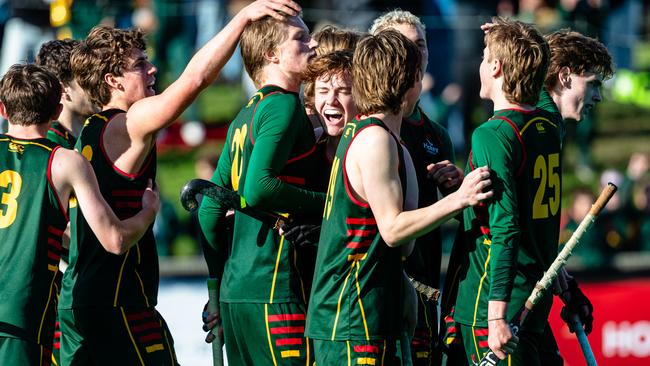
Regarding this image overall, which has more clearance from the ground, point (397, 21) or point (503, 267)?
point (397, 21)

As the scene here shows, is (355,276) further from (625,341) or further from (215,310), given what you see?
(625,341)

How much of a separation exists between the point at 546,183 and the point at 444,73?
8499 millimetres

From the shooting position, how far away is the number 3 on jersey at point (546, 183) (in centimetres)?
526

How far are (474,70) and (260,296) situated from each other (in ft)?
28.3


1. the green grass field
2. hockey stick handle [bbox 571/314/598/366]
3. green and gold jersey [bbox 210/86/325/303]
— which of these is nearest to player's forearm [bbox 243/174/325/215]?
green and gold jersey [bbox 210/86/325/303]

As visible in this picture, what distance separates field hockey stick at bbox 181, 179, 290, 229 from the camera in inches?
222

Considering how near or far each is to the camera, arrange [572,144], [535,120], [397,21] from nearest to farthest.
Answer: [535,120] → [397,21] → [572,144]

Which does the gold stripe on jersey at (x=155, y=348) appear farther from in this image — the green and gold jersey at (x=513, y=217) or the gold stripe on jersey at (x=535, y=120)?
the gold stripe on jersey at (x=535, y=120)

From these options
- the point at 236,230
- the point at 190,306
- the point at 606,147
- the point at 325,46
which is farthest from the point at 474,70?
the point at 236,230

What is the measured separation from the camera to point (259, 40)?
19.0 feet

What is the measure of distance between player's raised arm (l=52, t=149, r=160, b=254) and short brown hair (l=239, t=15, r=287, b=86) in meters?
1.00

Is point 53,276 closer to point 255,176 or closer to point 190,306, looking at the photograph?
point 255,176

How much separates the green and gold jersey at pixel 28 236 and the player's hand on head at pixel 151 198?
1.35ft

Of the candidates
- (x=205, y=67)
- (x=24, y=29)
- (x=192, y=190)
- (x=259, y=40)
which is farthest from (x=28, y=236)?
→ (x=24, y=29)
